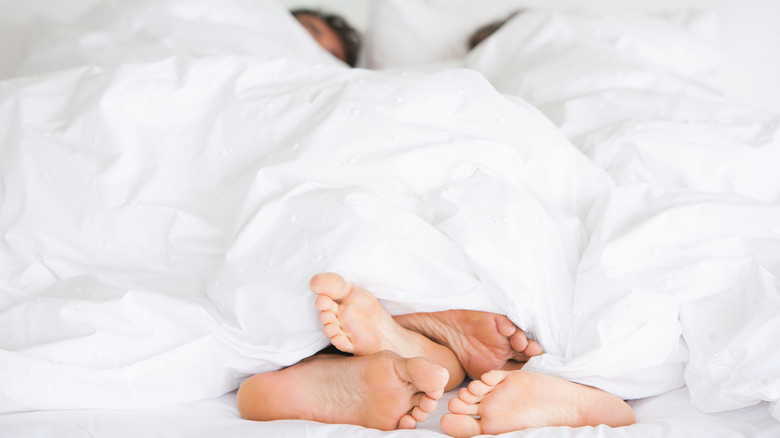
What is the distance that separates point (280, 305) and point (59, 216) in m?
0.41

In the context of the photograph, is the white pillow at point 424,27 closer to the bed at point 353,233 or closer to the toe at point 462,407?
the bed at point 353,233

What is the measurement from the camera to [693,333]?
866 millimetres

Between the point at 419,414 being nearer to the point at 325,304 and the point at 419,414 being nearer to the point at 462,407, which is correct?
the point at 462,407

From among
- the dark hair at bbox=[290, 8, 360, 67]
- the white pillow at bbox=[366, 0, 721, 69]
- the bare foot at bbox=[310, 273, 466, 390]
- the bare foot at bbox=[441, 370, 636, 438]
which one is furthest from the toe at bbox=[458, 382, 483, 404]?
the dark hair at bbox=[290, 8, 360, 67]

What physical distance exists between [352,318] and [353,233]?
111 millimetres

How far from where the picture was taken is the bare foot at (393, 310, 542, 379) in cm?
89

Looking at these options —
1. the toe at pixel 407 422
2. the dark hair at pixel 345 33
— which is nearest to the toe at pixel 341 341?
the toe at pixel 407 422

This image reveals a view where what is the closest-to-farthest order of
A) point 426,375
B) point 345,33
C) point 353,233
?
point 426,375, point 353,233, point 345,33

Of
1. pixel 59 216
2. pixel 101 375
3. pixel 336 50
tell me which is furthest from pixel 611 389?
pixel 336 50

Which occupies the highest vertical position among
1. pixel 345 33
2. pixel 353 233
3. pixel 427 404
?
pixel 353 233

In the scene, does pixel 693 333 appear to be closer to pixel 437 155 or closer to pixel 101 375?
pixel 437 155

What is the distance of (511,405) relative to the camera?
78 centimetres

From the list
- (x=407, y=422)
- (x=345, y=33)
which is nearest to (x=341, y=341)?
(x=407, y=422)

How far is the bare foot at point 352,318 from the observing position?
2.70ft
